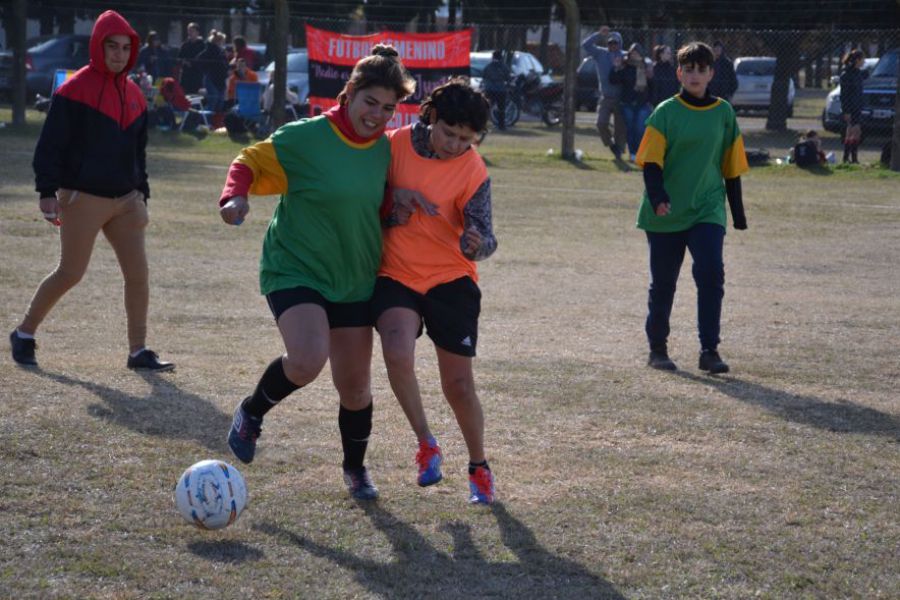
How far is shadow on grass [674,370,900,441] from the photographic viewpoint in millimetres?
6324

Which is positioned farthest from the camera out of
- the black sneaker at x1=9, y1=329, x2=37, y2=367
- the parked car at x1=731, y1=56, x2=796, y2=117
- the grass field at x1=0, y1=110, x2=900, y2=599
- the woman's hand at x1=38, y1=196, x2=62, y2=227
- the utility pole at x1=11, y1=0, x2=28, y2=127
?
the parked car at x1=731, y1=56, x2=796, y2=117

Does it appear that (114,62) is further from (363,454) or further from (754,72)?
(754,72)

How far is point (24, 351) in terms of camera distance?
702 cm

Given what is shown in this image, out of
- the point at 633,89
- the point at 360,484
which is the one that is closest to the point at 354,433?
the point at 360,484

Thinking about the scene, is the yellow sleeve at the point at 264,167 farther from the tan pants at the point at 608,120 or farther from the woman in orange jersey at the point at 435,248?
the tan pants at the point at 608,120

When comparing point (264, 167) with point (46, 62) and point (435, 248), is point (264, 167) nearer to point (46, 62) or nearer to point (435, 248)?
point (435, 248)

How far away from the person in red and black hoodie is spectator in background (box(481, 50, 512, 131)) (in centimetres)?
2077

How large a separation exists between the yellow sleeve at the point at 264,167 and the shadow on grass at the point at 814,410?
9.88 feet

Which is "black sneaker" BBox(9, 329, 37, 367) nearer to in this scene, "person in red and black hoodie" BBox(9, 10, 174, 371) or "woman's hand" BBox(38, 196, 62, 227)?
"person in red and black hoodie" BBox(9, 10, 174, 371)

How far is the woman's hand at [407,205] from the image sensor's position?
4.73 metres

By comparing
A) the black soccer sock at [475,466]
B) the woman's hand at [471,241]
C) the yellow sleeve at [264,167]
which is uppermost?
the yellow sleeve at [264,167]

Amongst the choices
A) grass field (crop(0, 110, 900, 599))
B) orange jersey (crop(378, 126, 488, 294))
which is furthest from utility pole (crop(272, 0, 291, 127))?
orange jersey (crop(378, 126, 488, 294))

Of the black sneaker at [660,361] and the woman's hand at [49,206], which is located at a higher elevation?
the woman's hand at [49,206]

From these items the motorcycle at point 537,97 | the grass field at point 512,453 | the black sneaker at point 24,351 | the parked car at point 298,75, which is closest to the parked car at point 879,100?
the motorcycle at point 537,97
